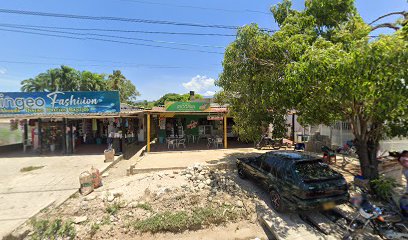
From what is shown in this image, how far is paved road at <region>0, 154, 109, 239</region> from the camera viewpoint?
19.8ft

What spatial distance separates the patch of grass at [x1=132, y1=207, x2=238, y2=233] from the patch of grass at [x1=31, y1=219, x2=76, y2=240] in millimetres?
1532

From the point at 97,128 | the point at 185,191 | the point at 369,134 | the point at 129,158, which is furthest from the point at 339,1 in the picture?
the point at 97,128

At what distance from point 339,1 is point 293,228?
7.33 meters

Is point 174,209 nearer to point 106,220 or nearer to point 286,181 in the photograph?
point 106,220

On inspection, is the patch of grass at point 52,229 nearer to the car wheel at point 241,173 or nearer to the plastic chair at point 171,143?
the car wheel at point 241,173

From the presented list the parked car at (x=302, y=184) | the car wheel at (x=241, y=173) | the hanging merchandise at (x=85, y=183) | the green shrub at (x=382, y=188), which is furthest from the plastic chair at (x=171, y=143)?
the green shrub at (x=382, y=188)

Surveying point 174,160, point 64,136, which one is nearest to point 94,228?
point 174,160

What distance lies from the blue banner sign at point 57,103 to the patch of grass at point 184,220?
9.71 metres

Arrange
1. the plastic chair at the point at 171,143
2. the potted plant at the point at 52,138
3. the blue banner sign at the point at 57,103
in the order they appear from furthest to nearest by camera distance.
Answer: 1. the potted plant at the point at 52,138
2. the plastic chair at the point at 171,143
3. the blue banner sign at the point at 57,103

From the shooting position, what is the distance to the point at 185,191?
686 cm

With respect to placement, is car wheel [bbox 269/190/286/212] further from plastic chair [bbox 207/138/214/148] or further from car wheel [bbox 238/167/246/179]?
plastic chair [bbox 207/138/214/148]

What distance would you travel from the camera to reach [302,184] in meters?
5.00

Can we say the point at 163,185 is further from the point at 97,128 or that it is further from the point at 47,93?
the point at 97,128

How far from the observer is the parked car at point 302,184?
4.98 metres
